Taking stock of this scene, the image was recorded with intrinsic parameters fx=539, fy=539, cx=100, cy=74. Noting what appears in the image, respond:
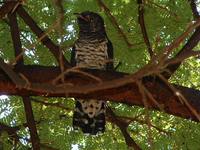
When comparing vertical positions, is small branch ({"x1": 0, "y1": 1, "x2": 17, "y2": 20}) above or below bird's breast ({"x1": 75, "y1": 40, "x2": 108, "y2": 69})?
below

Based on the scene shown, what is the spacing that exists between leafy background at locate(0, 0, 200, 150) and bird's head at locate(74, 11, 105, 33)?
0.11 metres

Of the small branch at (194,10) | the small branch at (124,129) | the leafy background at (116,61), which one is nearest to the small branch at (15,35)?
the leafy background at (116,61)

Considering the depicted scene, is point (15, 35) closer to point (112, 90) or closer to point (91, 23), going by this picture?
point (112, 90)

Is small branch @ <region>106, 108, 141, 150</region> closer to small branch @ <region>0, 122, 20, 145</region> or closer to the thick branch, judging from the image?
the thick branch

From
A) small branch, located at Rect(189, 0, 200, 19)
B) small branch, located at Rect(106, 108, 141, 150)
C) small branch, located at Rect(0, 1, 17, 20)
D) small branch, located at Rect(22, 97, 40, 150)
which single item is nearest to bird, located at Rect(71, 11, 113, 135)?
small branch, located at Rect(106, 108, 141, 150)

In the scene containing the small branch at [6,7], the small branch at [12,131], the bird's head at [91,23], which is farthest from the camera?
the bird's head at [91,23]

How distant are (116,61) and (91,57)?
0.62m

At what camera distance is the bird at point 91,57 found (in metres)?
4.20

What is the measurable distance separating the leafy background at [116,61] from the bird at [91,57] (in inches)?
3.7

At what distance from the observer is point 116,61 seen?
3.93 metres

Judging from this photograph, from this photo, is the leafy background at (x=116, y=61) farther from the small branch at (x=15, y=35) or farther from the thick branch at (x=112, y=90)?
the thick branch at (x=112, y=90)

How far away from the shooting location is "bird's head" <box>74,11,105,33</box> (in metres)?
4.59

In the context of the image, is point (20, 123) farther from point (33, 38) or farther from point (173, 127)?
point (173, 127)

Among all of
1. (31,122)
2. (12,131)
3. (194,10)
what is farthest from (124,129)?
(194,10)
